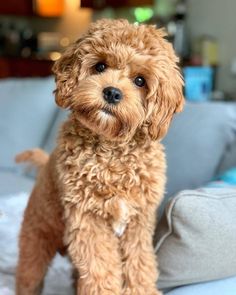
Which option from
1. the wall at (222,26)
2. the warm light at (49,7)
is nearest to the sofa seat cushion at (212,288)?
the wall at (222,26)

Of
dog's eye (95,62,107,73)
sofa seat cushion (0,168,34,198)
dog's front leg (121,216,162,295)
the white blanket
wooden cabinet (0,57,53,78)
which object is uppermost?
dog's eye (95,62,107,73)

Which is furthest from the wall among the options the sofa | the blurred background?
the sofa

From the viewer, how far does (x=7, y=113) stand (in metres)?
2.48

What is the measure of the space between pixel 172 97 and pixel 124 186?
22cm

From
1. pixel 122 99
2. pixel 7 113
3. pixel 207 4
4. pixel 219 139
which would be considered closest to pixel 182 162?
pixel 219 139

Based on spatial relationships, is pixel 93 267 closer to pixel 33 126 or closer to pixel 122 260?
pixel 122 260

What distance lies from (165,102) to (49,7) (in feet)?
13.3

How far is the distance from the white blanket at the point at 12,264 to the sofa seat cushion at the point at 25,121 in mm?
639

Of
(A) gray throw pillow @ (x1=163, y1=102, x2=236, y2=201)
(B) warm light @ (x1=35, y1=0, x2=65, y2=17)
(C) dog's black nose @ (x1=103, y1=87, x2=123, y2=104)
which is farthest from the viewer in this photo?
(B) warm light @ (x1=35, y1=0, x2=65, y2=17)

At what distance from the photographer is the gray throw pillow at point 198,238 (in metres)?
1.14

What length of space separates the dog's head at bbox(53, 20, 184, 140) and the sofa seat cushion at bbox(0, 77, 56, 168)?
138 centimetres

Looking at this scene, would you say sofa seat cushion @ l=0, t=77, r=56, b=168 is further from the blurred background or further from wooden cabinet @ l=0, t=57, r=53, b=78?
wooden cabinet @ l=0, t=57, r=53, b=78

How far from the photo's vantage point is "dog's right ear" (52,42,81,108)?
1071mm

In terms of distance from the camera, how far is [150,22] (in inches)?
145
